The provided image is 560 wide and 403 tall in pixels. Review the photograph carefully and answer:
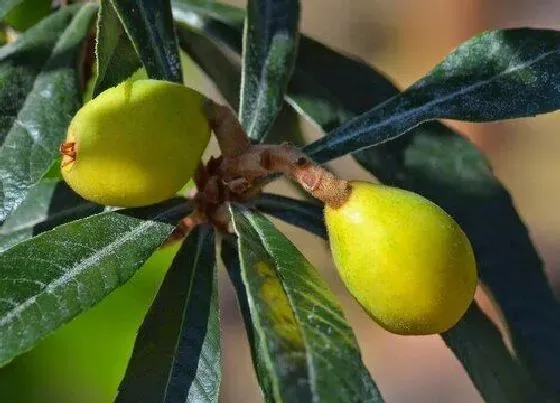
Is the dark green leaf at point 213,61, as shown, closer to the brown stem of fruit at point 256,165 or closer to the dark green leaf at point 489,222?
the dark green leaf at point 489,222

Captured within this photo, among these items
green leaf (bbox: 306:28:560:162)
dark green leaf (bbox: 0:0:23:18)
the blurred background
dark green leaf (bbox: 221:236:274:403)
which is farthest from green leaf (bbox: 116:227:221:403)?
the blurred background

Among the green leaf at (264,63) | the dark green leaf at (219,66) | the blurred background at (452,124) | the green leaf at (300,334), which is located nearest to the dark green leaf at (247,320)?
the green leaf at (300,334)

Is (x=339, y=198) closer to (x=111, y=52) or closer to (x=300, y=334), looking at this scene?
(x=300, y=334)

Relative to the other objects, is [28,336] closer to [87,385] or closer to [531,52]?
[531,52]

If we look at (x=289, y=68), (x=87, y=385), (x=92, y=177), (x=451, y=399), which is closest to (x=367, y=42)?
(x=451, y=399)

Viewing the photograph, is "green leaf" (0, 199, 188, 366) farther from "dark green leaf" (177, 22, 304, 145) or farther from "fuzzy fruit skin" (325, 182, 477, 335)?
"dark green leaf" (177, 22, 304, 145)

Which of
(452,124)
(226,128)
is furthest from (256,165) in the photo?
(452,124)
